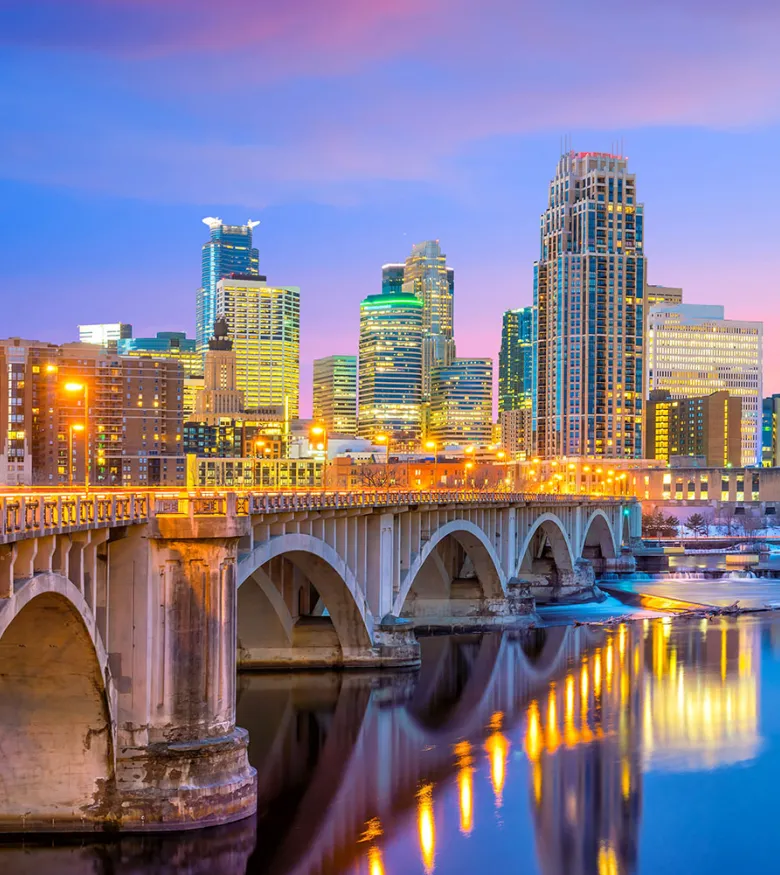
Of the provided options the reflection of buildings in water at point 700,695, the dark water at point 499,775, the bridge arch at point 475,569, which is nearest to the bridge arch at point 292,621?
the dark water at point 499,775

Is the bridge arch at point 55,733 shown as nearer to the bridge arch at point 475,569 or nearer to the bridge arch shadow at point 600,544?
the bridge arch at point 475,569

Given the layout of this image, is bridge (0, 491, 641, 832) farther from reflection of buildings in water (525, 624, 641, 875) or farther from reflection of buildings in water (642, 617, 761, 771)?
reflection of buildings in water (642, 617, 761, 771)

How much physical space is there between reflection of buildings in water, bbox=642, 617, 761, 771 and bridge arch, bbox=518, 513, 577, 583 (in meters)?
23.9

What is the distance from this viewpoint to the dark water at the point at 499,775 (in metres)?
37.8

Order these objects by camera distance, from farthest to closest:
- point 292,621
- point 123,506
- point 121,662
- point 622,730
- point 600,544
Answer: point 600,544
point 292,621
point 622,730
point 121,662
point 123,506

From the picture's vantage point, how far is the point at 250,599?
63.8 metres

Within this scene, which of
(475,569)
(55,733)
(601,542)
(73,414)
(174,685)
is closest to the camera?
(55,733)

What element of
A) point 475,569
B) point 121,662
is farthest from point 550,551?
point 121,662

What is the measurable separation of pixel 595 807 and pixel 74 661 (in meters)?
17.7

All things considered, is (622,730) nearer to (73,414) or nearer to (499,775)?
(499,775)

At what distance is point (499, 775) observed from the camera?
157ft

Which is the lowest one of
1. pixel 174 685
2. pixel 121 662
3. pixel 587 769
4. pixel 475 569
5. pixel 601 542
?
pixel 587 769

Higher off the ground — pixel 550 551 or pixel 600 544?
pixel 550 551

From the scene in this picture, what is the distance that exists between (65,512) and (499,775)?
70.9 feet
